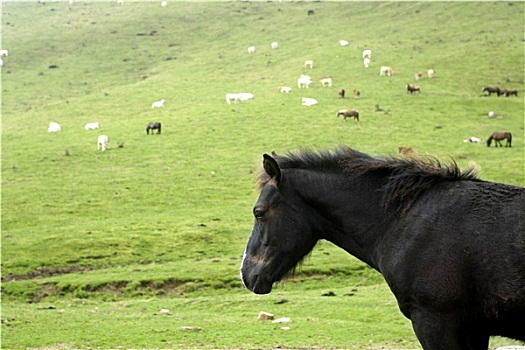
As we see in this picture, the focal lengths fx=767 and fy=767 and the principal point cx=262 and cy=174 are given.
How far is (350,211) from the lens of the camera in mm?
7895

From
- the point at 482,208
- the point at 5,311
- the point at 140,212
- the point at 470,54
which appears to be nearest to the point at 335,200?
the point at 482,208

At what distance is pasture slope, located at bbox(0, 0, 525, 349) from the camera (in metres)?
21.6

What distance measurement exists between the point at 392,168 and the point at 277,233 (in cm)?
136

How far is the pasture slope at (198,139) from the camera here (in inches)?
852

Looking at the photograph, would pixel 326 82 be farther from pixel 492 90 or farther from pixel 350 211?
pixel 350 211

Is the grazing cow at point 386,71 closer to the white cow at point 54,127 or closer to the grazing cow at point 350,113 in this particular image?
the grazing cow at point 350,113

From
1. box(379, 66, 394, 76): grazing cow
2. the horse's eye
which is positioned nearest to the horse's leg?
the horse's eye

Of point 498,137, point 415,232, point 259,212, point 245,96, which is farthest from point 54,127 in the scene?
point 415,232

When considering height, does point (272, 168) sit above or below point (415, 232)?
above

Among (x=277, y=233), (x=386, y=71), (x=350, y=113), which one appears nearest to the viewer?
(x=277, y=233)

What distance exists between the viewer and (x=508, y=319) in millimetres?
6938

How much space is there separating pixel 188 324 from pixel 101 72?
65.5 metres

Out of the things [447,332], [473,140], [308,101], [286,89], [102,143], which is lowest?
[473,140]

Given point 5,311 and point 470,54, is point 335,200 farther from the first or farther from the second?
point 470,54
